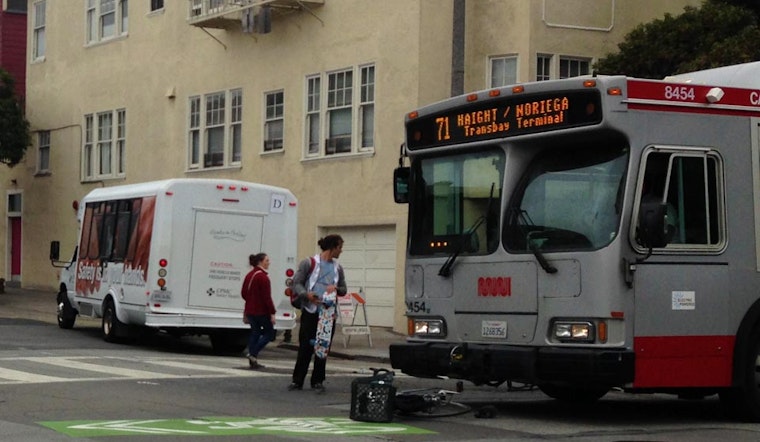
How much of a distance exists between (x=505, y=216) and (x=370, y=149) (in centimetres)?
1511

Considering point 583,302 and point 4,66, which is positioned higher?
point 4,66

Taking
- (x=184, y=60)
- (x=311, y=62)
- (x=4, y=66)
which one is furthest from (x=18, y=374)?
(x=4, y=66)

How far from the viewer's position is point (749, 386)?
12.5m

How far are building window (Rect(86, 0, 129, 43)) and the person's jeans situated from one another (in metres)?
19.4

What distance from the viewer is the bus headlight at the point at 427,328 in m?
13.3

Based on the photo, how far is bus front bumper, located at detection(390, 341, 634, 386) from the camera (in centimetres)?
1167

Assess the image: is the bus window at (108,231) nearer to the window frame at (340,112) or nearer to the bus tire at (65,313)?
the bus tire at (65,313)

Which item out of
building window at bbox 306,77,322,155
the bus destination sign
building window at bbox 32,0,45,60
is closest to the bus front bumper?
the bus destination sign

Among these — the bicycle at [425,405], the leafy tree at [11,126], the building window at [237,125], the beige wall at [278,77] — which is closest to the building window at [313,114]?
the beige wall at [278,77]

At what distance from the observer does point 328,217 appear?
29.0m

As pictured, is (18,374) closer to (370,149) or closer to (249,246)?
(249,246)

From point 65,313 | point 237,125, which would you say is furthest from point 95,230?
point 237,125

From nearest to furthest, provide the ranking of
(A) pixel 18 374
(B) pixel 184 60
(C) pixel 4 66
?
(A) pixel 18 374 < (B) pixel 184 60 < (C) pixel 4 66

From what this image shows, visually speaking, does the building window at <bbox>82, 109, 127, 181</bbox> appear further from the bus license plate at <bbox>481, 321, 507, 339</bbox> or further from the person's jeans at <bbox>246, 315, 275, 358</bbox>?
the bus license plate at <bbox>481, 321, 507, 339</bbox>
